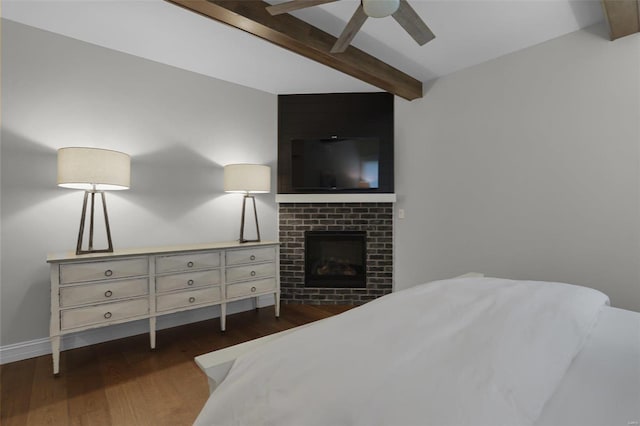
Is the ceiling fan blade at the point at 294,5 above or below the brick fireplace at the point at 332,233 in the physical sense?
above

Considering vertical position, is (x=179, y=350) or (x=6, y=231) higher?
(x=6, y=231)

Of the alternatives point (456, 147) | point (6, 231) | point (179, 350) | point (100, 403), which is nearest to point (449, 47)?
point (456, 147)

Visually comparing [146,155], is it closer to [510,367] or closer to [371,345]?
[371,345]

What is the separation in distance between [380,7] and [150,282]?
246 centimetres

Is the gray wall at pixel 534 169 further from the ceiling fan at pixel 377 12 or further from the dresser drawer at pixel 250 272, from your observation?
the dresser drawer at pixel 250 272

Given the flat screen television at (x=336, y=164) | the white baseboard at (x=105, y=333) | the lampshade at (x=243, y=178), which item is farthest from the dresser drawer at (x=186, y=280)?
the flat screen television at (x=336, y=164)

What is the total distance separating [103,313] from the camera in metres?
2.27

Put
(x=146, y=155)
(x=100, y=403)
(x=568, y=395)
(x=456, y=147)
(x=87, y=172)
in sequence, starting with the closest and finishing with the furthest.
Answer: (x=568, y=395) < (x=100, y=403) < (x=87, y=172) < (x=146, y=155) < (x=456, y=147)

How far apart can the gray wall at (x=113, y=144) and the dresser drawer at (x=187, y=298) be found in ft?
2.08

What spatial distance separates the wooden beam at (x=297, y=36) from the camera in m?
1.97

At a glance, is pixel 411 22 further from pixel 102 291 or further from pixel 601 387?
pixel 102 291

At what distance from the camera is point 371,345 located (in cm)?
88

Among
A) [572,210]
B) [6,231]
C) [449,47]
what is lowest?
[6,231]

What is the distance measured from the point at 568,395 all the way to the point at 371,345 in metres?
0.48
